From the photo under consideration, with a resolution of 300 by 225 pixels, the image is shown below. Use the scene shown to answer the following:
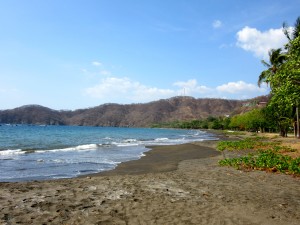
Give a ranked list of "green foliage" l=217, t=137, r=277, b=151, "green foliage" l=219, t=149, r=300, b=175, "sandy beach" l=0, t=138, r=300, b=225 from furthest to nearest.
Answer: "green foliage" l=217, t=137, r=277, b=151 < "green foliage" l=219, t=149, r=300, b=175 < "sandy beach" l=0, t=138, r=300, b=225

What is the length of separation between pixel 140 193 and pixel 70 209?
2.71m

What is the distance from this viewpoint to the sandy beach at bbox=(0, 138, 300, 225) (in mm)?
7402

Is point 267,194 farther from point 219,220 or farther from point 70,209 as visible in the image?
point 70,209

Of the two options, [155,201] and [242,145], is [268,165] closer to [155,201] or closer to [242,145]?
[155,201]

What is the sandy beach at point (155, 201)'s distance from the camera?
740 cm

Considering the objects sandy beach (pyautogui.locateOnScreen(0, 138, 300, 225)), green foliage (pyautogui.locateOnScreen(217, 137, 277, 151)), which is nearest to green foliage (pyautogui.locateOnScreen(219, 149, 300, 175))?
sandy beach (pyautogui.locateOnScreen(0, 138, 300, 225))

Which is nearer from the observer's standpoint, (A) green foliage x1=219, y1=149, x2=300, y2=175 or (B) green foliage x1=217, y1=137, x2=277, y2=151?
(A) green foliage x1=219, y1=149, x2=300, y2=175

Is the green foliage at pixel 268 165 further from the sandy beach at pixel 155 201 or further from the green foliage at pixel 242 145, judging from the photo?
the green foliage at pixel 242 145

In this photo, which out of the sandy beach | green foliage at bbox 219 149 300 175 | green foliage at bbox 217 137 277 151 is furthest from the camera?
green foliage at bbox 217 137 277 151

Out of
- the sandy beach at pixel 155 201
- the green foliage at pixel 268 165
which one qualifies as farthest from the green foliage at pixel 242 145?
the sandy beach at pixel 155 201

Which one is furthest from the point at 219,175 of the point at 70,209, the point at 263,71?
the point at 263,71

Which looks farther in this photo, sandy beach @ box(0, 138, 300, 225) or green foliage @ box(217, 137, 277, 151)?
green foliage @ box(217, 137, 277, 151)

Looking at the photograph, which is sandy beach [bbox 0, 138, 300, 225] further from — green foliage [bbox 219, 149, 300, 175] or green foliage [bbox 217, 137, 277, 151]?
green foliage [bbox 217, 137, 277, 151]

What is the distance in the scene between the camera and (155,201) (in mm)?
8977
